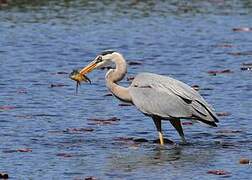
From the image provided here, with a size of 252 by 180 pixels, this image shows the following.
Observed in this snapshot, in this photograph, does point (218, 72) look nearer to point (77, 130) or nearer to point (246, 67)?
point (246, 67)

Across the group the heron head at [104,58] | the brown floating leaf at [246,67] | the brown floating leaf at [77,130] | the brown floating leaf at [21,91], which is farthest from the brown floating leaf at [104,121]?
the brown floating leaf at [246,67]

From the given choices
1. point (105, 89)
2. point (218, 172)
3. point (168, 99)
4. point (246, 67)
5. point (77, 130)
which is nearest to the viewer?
point (218, 172)

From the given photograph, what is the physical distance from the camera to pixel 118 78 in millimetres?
14328

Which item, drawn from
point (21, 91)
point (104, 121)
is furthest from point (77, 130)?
point (21, 91)

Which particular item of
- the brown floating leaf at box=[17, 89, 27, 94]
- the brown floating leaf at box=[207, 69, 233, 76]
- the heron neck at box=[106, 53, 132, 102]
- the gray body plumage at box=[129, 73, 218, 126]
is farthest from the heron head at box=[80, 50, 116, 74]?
the brown floating leaf at box=[207, 69, 233, 76]

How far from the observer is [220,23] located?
2928cm

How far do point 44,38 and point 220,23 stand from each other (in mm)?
5514

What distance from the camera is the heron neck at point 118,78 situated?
558 inches

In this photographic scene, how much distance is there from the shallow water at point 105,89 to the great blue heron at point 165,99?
1.28 feet

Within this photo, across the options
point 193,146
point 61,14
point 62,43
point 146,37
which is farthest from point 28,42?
point 193,146

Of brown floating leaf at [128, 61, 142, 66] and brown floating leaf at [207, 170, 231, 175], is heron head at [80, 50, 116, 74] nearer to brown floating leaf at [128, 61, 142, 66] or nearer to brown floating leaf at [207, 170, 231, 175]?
brown floating leaf at [207, 170, 231, 175]

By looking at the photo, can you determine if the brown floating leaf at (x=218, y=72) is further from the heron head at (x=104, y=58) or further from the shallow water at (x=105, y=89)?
the heron head at (x=104, y=58)

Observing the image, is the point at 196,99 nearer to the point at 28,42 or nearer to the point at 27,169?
the point at 27,169

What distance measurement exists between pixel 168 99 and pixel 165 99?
0.13ft
